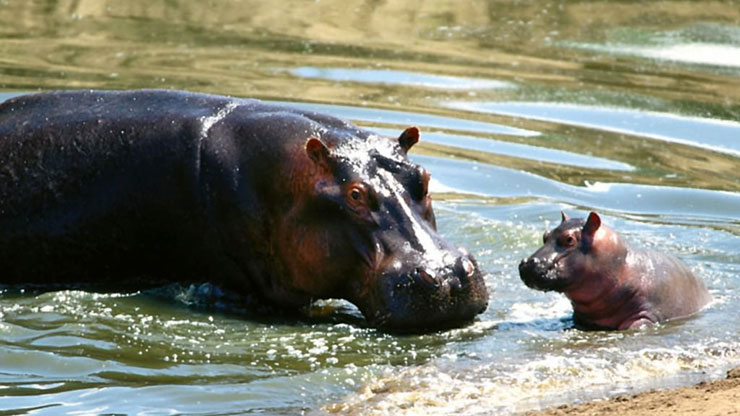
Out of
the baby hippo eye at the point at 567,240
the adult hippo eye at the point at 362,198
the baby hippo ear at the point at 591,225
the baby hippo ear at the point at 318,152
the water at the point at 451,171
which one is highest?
the baby hippo ear at the point at 318,152

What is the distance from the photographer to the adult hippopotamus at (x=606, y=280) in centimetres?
845

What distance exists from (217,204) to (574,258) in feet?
6.43

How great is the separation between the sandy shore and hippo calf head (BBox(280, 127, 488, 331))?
3.98 feet

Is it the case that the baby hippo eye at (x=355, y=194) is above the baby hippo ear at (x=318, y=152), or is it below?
below

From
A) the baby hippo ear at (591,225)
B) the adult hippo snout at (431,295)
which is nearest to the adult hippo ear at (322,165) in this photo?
the adult hippo snout at (431,295)

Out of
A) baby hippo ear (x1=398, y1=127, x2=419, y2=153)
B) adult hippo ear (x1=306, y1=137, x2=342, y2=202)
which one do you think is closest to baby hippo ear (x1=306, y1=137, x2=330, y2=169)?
adult hippo ear (x1=306, y1=137, x2=342, y2=202)

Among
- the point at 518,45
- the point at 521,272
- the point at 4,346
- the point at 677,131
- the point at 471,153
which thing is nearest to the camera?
the point at 4,346

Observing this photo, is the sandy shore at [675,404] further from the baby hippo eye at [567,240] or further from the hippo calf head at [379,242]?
the baby hippo eye at [567,240]

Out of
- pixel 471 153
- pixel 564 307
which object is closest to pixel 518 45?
pixel 471 153

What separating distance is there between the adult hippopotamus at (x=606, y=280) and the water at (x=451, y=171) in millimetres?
148

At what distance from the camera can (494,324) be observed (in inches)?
329

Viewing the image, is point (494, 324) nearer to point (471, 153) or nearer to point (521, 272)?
point (521, 272)

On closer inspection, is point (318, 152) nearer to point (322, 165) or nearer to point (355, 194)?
point (322, 165)

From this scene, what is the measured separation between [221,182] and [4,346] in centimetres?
158
